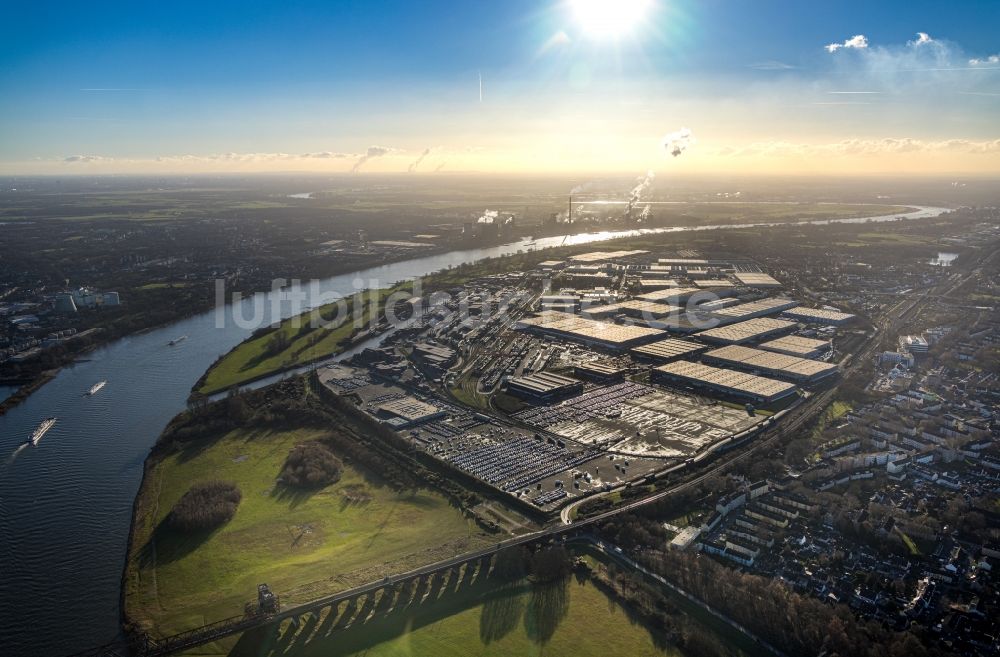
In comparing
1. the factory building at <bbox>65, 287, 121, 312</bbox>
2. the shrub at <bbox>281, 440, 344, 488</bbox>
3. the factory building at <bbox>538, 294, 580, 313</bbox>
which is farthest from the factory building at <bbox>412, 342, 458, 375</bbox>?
the factory building at <bbox>65, 287, 121, 312</bbox>

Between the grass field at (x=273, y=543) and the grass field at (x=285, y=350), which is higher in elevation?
the grass field at (x=285, y=350)

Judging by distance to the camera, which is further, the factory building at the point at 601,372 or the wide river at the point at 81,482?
the factory building at the point at 601,372

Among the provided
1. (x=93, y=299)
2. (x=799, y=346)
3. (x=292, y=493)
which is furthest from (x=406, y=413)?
(x=93, y=299)

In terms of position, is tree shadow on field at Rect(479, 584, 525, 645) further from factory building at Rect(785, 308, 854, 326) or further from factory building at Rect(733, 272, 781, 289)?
factory building at Rect(733, 272, 781, 289)

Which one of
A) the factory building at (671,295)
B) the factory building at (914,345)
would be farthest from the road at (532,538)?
the factory building at (671,295)

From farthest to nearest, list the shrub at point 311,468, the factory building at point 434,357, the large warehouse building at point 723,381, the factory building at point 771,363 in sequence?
the factory building at point 434,357 < the factory building at point 771,363 < the large warehouse building at point 723,381 < the shrub at point 311,468

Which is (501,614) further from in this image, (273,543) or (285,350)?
(285,350)

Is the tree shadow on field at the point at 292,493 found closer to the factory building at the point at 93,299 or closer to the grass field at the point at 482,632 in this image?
the grass field at the point at 482,632

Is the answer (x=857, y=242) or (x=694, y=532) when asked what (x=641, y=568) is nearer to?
(x=694, y=532)
